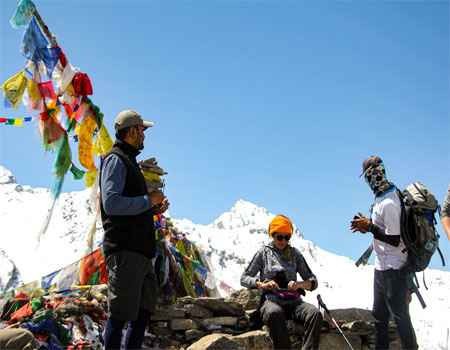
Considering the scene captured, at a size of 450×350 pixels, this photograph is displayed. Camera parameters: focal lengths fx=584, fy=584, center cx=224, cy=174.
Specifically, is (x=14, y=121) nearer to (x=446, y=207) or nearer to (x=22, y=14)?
(x=22, y=14)

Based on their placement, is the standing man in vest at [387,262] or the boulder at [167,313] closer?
the standing man in vest at [387,262]

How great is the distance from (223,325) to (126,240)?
327 centimetres

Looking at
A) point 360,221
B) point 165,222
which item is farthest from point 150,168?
point 360,221

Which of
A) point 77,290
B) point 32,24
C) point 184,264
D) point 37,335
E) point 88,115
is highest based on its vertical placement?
point 32,24

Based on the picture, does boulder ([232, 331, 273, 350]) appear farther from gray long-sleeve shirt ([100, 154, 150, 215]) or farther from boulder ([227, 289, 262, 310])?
gray long-sleeve shirt ([100, 154, 150, 215])

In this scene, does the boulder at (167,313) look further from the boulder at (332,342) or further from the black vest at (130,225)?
the black vest at (130,225)

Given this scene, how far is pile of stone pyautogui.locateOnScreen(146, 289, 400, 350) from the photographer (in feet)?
25.8

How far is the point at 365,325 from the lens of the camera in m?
8.14

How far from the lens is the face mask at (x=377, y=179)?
7.04 m

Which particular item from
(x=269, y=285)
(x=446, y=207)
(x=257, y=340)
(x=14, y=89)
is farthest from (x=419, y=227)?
(x=14, y=89)

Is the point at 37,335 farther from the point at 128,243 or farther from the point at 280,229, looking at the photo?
the point at 280,229

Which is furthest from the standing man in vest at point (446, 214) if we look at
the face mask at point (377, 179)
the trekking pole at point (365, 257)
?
the trekking pole at point (365, 257)

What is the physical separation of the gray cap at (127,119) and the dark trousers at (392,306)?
333cm

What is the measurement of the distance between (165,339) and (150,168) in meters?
2.55
